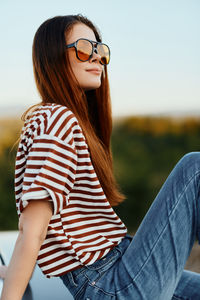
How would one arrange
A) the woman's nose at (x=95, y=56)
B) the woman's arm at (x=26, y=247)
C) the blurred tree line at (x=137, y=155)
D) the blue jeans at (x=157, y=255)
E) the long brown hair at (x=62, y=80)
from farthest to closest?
the blurred tree line at (x=137, y=155) < the woman's nose at (x=95, y=56) < the long brown hair at (x=62, y=80) < the blue jeans at (x=157, y=255) < the woman's arm at (x=26, y=247)

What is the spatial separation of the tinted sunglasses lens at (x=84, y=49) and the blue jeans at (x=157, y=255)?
531 millimetres

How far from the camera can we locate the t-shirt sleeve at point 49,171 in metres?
1.08

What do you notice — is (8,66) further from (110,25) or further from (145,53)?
(145,53)

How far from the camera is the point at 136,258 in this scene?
50.1 inches

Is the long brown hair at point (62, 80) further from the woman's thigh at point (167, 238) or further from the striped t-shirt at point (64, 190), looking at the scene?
the woman's thigh at point (167, 238)

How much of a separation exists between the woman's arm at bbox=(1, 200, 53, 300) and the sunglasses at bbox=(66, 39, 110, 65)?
0.60 m

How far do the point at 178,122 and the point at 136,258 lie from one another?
6665mm

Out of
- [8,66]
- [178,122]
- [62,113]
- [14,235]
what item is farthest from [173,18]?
[62,113]

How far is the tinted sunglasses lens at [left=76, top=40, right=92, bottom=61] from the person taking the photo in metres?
1.40

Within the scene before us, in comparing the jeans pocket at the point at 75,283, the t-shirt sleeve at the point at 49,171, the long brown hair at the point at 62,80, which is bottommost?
the jeans pocket at the point at 75,283

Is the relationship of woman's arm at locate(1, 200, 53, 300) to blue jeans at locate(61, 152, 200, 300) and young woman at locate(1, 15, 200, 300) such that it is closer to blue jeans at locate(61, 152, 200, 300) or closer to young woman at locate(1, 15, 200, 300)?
young woman at locate(1, 15, 200, 300)

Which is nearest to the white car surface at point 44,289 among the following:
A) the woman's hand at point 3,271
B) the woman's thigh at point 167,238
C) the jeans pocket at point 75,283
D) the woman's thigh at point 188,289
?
the woman's hand at point 3,271

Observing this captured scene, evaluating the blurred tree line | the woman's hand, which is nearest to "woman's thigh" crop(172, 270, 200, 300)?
the woman's hand

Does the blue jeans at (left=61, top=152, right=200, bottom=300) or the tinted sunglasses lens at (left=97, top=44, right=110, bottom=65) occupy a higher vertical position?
the tinted sunglasses lens at (left=97, top=44, right=110, bottom=65)
